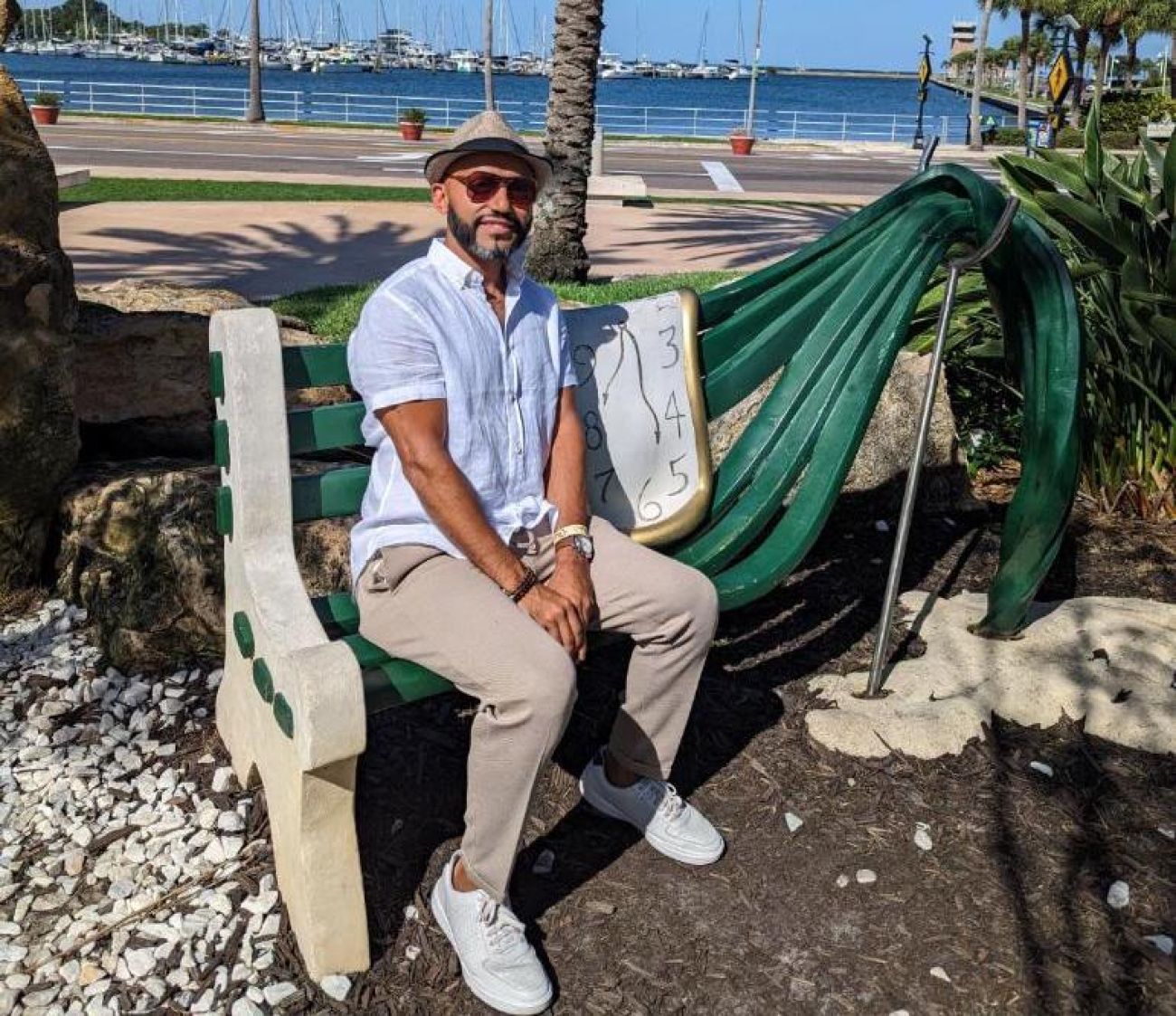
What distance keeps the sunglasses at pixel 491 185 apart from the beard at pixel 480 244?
0.04 m

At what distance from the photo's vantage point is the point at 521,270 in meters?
2.96

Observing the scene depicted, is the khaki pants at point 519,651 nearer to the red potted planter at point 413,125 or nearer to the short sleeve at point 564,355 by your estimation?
the short sleeve at point 564,355

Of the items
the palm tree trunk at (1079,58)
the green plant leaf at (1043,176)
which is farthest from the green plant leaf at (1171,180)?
the palm tree trunk at (1079,58)

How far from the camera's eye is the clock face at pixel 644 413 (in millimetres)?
3377

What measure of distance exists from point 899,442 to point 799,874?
227cm

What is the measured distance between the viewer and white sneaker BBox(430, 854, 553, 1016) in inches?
99.5

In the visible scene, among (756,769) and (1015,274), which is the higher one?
(1015,274)

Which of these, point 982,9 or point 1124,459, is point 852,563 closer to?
point 1124,459

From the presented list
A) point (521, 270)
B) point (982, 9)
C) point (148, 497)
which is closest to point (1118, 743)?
point (521, 270)

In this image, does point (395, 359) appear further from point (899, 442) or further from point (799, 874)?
point (899, 442)

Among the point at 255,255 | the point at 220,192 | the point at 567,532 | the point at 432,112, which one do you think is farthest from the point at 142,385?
the point at 432,112

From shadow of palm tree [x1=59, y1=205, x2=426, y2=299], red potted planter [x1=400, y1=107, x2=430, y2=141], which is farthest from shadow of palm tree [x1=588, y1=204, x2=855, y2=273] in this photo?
red potted planter [x1=400, y1=107, x2=430, y2=141]

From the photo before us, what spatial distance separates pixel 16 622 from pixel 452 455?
1.75 metres

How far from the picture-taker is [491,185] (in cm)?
283
